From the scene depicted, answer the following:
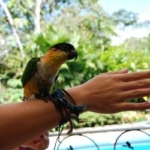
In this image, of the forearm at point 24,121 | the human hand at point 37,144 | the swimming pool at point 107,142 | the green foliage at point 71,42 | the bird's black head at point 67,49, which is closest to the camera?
the forearm at point 24,121

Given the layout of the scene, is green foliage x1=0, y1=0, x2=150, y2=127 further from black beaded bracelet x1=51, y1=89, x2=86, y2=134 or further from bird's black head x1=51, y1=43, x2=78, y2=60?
black beaded bracelet x1=51, y1=89, x2=86, y2=134

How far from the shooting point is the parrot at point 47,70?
548 mm

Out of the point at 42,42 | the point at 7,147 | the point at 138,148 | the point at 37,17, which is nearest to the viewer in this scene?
the point at 7,147

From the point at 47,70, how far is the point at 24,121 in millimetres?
299

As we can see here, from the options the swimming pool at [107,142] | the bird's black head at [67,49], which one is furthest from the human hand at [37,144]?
the swimming pool at [107,142]

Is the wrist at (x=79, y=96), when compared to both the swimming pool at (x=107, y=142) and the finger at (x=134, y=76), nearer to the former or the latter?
the finger at (x=134, y=76)

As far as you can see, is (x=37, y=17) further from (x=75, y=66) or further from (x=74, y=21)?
(x=75, y=66)

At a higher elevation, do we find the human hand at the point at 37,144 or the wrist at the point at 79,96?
the wrist at the point at 79,96

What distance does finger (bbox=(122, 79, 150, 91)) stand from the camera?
0.32 meters

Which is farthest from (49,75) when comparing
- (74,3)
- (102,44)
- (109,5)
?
(109,5)

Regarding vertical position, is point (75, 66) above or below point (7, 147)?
below

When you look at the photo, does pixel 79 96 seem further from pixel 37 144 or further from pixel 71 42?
pixel 71 42

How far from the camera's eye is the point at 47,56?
585 mm

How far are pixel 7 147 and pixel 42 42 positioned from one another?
3.78 m
